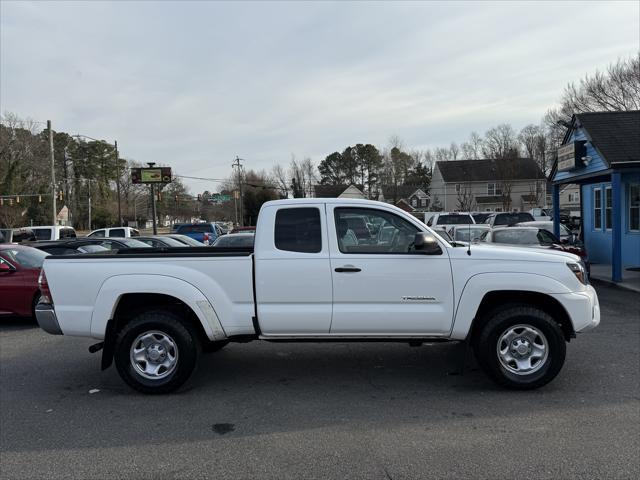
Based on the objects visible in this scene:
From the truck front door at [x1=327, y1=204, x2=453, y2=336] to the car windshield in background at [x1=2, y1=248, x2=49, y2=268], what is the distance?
7245mm

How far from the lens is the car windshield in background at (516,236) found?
12352 millimetres

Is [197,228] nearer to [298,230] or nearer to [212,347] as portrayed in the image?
[212,347]

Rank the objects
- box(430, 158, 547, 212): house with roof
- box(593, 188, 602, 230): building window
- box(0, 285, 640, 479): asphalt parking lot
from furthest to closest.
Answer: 1. box(430, 158, 547, 212): house with roof
2. box(593, 188, 602, 230): building window
3. box(0, 285, 640, 479): asphalt parking lot

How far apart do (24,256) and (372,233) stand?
785 centimetres

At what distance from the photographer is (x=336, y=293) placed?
205 inches

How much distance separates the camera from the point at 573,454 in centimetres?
386

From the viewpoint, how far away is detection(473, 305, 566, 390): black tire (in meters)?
5.20

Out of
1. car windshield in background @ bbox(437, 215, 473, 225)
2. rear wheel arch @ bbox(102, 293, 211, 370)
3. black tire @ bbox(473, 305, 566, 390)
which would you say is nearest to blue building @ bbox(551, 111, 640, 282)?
car windshield in background @ bbox(437, 215, 473, 225)

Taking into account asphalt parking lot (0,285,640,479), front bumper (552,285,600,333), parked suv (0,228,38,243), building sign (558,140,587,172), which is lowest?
asphalt parking lot (0,285,640,479)

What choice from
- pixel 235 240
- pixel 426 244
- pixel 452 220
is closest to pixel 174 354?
pixel 426 244

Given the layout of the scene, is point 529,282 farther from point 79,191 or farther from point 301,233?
point 79,191

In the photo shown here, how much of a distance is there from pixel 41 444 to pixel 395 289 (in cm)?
339

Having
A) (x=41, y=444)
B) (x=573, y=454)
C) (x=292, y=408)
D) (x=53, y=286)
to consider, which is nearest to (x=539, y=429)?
(x=573, y=454)

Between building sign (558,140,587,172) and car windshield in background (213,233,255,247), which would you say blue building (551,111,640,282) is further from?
car windshield in background (213,233,255,247)
